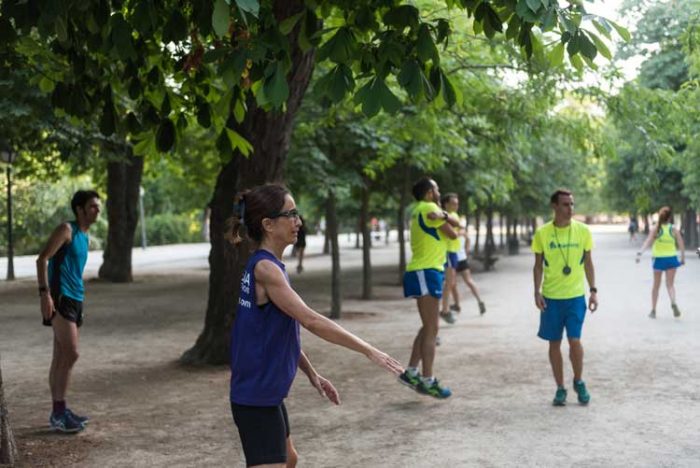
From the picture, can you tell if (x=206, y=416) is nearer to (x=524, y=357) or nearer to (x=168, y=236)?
(x=524, y=357)

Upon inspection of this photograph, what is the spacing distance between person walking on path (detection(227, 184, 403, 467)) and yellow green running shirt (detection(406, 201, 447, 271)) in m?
4.62

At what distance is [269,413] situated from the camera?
3.82m

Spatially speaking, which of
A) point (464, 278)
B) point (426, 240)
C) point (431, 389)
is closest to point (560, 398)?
point (431, 389)

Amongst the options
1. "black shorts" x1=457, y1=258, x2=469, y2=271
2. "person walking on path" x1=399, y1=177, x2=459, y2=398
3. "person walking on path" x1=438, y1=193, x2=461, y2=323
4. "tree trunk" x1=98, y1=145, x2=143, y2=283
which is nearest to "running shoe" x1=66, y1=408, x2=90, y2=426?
"person walking on path" x1=399, y1=177, x2=459, y2=398

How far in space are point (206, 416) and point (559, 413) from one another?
2.87m

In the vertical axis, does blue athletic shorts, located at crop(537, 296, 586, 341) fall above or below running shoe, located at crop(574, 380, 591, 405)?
above

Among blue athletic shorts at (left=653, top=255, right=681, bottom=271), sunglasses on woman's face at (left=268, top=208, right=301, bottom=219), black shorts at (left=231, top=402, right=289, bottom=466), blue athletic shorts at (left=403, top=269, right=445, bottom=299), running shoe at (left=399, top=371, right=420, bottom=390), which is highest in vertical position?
sunglasses on woman's face at (left=268, top=208, right=301, bottom=219)

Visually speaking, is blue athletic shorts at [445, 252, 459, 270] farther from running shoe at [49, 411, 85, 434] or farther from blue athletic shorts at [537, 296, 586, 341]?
running shoe at [49, 411, 85, 434]

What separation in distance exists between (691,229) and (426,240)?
36480 mm

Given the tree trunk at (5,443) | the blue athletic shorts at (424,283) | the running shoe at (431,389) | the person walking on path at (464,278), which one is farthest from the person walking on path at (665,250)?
the tree trunk at (5,443)

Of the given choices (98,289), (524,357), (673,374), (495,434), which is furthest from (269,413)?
(98,289)

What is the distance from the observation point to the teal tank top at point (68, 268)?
693cm

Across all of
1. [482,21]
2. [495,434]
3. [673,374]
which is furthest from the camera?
[673,374]

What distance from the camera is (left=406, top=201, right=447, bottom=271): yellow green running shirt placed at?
845 cm
